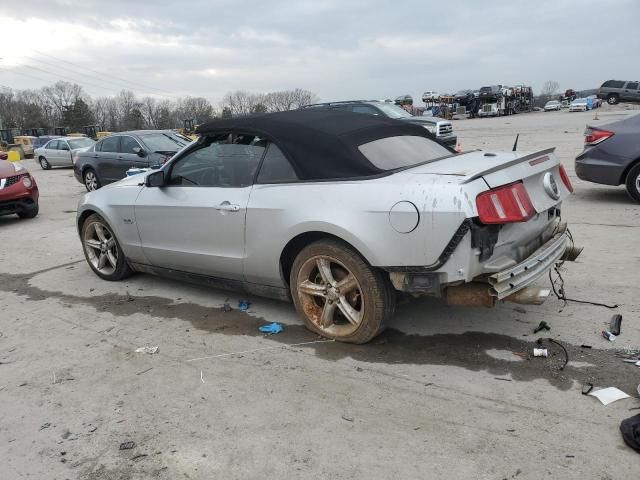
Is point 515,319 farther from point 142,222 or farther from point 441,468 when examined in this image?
point 142,222

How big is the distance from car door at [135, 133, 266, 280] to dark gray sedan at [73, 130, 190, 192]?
7.55 m

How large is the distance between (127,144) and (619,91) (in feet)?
152

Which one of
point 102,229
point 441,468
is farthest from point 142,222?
point 441,468

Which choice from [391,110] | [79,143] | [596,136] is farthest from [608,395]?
[79,143]

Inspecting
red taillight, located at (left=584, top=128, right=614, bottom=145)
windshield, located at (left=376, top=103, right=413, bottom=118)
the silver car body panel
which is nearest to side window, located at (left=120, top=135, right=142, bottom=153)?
windshield, located at (left=376, top=103, right=413, bottom=118)

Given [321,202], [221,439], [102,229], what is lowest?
[221,439]

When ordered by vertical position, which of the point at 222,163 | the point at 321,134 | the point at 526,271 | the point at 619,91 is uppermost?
the point at 619,91

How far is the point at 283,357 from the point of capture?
3656 millimetres

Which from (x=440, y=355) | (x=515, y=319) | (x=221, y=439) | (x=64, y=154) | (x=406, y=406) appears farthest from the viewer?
(x=64, y=154)

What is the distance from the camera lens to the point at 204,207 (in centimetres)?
427

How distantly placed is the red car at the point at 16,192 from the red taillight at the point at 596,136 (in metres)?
10.0

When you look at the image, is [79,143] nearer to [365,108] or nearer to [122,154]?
[122,154]

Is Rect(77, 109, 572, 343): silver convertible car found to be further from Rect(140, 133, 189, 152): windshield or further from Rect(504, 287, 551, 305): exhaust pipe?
Rect(140, 133, 189, 152): windshield

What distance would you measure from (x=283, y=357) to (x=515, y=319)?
1.83m
